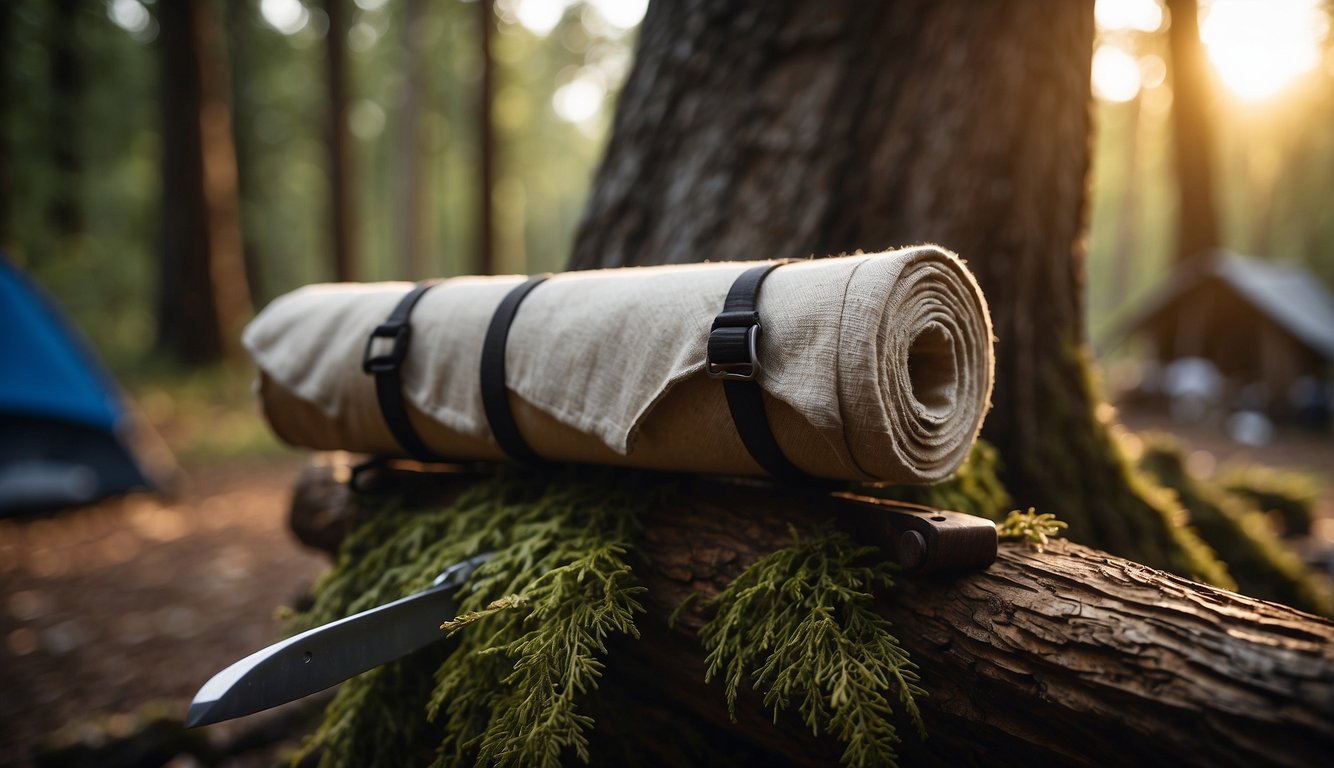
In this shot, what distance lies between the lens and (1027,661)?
1149mm

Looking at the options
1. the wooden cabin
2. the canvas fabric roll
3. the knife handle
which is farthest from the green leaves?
the wooden cabin

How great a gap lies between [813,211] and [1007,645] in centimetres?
160

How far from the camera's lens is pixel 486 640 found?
1.55 meters

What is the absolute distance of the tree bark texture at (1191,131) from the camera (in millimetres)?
9367

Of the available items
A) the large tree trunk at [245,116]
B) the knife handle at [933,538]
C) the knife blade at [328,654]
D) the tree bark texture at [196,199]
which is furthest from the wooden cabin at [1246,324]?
the large tree trunk at [245,116]

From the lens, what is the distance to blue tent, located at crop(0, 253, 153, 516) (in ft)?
17.4

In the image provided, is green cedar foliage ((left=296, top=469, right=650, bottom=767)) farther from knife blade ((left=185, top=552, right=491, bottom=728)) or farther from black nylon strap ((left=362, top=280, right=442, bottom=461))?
black nylon strap ((left=362, top=280, right=442, bottom=461))

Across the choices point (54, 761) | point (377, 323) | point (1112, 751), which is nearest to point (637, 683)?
point (1112, 751)

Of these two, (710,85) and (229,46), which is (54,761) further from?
(229,46)

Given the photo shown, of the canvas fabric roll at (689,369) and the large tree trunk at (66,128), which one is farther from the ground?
the canvas fabric roll at (689,369)

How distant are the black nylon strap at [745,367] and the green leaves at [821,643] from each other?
0.18 metres

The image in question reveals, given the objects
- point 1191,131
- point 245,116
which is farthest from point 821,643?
point 245,116

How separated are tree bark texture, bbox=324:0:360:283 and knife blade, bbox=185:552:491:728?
38.1 ft

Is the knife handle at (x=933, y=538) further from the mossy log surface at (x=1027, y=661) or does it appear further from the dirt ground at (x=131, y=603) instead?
the dirt ground at (x=131, y=603)
